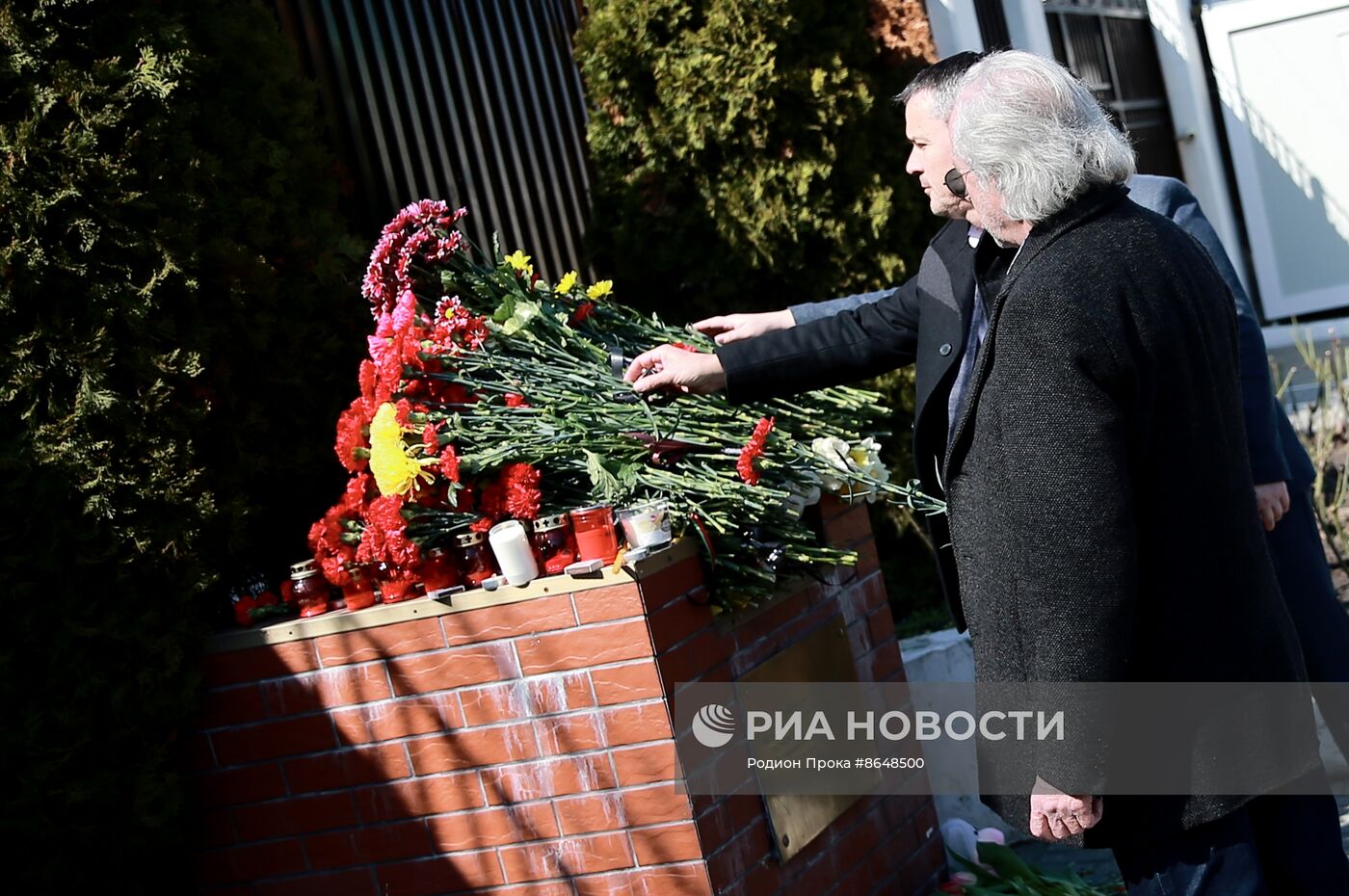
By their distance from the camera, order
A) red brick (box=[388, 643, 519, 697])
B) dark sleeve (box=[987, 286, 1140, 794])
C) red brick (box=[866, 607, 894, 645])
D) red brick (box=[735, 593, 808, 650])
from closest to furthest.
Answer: dark sleeve (box=[987, 286, 1140, 794]), red brick (box=[388, 643, 519, 697]), red brick (box=[735, 593, 808, 650]), red brick (box=[866, 607, 894, 645])

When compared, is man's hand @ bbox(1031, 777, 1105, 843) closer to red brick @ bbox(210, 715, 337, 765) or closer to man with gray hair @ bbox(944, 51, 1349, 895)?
man with gray hair @ bbox(944, 51, 1349, 895)

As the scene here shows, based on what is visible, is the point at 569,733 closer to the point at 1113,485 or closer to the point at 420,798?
the point at 420,798

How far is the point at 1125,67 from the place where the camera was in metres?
8.17

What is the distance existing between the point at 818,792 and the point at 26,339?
198 cm

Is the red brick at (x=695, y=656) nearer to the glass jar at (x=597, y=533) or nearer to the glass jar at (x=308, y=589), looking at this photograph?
the glass jar at (x=597, y=533)

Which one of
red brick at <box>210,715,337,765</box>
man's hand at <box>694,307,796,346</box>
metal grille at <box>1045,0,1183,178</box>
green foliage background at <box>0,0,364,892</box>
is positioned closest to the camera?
green foliage background at <box>0,0,364,892</box>

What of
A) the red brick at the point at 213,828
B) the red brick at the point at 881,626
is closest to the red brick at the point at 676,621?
the red brick at the point at 881,626

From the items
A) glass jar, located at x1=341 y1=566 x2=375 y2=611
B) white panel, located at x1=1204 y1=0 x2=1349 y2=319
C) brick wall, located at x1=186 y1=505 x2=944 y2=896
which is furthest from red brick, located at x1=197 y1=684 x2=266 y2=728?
white panel, located at x1=1204 y1=0 x2=1349 y2=319

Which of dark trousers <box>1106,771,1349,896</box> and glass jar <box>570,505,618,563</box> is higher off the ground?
glass jar <box>570,505,618,563</box>

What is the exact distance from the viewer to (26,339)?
108 inches

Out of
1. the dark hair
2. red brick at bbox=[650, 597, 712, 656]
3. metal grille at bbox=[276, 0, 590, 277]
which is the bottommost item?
red brick at bbox=[650, 597, 712, 656]

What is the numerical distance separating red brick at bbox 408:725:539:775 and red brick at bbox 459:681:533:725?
0.07ft

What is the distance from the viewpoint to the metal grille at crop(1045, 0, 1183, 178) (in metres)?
7.65

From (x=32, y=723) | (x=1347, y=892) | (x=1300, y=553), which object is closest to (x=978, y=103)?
(x=1347, y=892)
